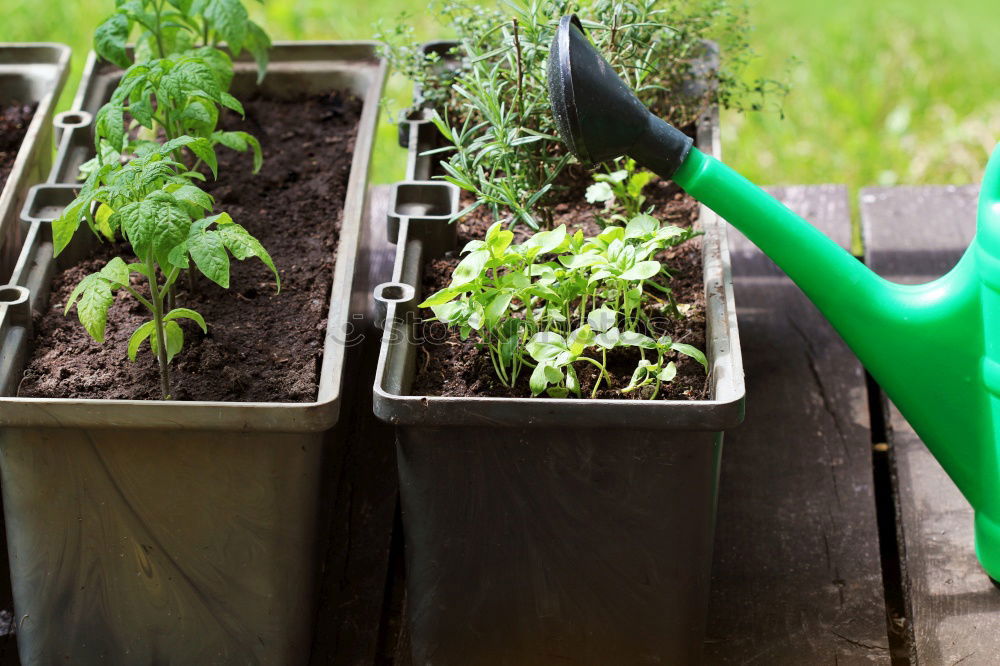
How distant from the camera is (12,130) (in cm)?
205

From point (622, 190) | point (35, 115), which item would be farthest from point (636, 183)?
point (35, 115)

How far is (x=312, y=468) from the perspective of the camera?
1.38 meters

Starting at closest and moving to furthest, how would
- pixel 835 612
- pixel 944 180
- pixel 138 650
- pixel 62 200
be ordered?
pixel 138 650, pixel 835 612, pixel 62 200, pixel 944 180

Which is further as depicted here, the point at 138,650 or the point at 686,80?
the point at 686,80

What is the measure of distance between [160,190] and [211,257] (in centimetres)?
11

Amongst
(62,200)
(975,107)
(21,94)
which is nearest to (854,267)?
(62,200)

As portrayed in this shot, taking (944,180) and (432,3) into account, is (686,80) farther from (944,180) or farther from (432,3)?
(944,180)

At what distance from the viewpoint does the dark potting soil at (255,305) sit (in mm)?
1462

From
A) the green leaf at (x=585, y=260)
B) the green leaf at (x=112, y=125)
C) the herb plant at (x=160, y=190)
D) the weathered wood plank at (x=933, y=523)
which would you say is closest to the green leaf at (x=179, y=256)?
Answer: the herb plant at (x=160, y=190)

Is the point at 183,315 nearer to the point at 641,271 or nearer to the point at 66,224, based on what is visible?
the point at 66,224

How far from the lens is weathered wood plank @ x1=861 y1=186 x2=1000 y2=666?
4.91ft

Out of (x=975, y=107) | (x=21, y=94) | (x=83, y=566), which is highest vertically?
(x=975, y=107)

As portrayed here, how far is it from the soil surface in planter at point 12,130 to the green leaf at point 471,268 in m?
0.95

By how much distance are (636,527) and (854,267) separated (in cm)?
45
